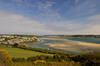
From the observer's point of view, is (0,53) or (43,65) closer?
(43,65)

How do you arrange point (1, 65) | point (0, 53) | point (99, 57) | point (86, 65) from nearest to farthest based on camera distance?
point (1, 65) < point (86, 65) < point (99, 57) < point (0, 53)

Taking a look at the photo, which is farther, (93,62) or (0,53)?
(0,53)

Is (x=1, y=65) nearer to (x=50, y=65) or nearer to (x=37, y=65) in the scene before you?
(x=37, y=65)

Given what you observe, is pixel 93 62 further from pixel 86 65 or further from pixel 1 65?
pixel 1 65

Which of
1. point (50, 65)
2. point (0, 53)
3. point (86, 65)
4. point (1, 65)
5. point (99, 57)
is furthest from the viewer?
point (0, 53)

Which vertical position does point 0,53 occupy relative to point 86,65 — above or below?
above

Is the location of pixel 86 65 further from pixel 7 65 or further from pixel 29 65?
pixel 7 65

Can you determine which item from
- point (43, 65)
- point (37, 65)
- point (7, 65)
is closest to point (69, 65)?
Answer: point (43, 65)

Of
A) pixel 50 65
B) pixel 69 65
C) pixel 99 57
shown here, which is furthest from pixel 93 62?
pixel 50 65

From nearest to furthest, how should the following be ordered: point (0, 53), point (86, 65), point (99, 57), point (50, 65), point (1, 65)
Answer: point (1, 65)
point (50, 65)
point (86, 65)
point (99, 57)
point (0, 53)
